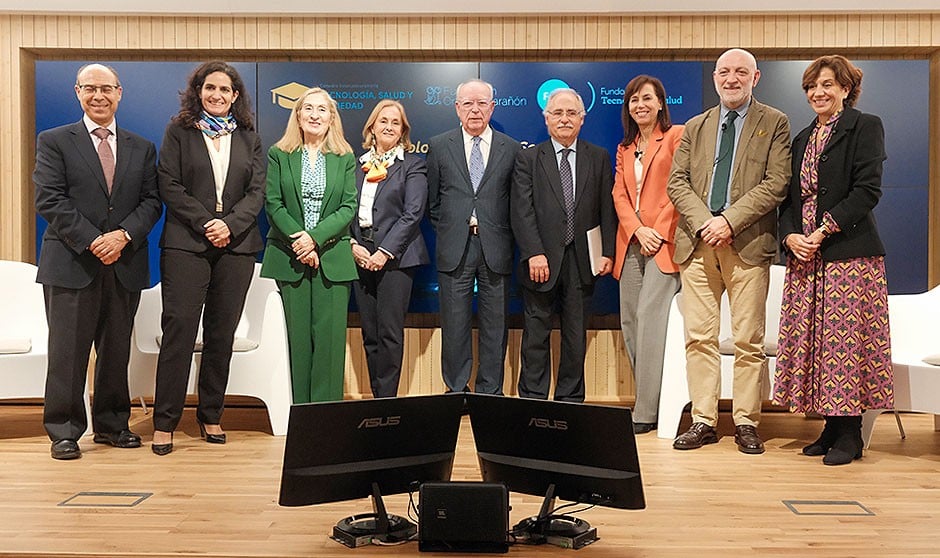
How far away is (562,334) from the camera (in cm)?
519

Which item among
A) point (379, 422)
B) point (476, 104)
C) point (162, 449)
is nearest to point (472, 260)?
point (476, 104)

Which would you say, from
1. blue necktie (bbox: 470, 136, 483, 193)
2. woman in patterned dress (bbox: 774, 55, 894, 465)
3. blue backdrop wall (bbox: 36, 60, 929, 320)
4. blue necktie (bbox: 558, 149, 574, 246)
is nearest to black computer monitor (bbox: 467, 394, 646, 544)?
woman in patterned dress (bbox: 774, 55, 894, 465)

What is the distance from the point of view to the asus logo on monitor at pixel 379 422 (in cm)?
283

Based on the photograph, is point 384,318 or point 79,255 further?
point 384,318

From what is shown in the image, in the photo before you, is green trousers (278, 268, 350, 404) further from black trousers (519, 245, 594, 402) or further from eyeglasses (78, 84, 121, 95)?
eyeglasses (78, 84, 121, 95)

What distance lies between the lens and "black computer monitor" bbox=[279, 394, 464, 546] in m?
2.77

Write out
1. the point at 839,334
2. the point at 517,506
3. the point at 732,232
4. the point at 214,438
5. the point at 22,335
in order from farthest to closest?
the point at 22,335, the point at 214,438, the point at 732,232, the point at 839,334, the point at 517,506

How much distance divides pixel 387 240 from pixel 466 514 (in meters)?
2.65

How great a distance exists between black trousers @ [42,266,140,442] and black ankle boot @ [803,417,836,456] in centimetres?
310

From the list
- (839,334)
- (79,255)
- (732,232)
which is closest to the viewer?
(839,334)

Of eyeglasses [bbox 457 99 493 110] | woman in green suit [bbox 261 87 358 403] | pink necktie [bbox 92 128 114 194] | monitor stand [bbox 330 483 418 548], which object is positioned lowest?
monitor stand [bbox 330 483 418 548]

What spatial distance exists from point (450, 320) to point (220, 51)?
2178mm

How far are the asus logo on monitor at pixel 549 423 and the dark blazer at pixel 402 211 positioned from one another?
2.46 meters

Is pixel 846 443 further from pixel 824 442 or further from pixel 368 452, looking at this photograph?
pixel 368 452
